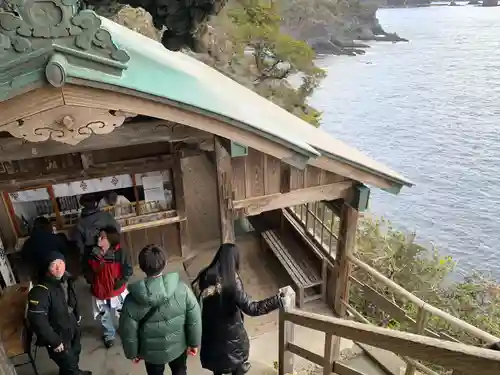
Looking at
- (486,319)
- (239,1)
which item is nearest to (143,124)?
(486,319)

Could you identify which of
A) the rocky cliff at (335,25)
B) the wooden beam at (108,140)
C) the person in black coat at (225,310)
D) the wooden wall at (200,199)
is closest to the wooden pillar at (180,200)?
the wooden wall at (200,199)

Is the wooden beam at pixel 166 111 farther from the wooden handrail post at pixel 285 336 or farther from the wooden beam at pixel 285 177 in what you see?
the wooden handrail post at pixel 285 336

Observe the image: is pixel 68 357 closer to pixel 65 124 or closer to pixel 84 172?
pixel 65 124

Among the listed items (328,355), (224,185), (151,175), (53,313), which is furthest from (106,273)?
(328,355)

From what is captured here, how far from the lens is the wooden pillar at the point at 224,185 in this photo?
177 inches

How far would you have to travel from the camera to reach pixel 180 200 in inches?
253

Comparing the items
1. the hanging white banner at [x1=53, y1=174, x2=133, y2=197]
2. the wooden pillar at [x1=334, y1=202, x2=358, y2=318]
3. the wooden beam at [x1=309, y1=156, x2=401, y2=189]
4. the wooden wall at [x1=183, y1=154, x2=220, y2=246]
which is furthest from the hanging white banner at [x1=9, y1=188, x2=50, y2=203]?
the wooden pillar at [x1=334, y1=202, x2=358, y2=318]

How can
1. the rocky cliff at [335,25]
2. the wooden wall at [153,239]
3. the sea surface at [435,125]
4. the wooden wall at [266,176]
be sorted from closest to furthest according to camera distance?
the wooden wall at [266,176] < the wooden wall at [153,239] < the sea surface at [435,125] < the rocky cliff at [335,25]

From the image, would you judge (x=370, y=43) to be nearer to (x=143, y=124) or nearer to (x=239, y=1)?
(x=239, y=1)

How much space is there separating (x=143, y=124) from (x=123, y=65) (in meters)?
1.07

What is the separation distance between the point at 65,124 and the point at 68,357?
2.27 meters

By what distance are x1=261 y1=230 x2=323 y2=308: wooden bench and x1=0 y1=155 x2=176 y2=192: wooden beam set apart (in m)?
2.08

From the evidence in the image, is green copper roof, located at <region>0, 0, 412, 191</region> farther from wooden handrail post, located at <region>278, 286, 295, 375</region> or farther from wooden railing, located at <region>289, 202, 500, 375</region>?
wooden railing, located at <region>289, 202, 500, 375</region>

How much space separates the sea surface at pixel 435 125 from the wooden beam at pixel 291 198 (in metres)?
16.7
